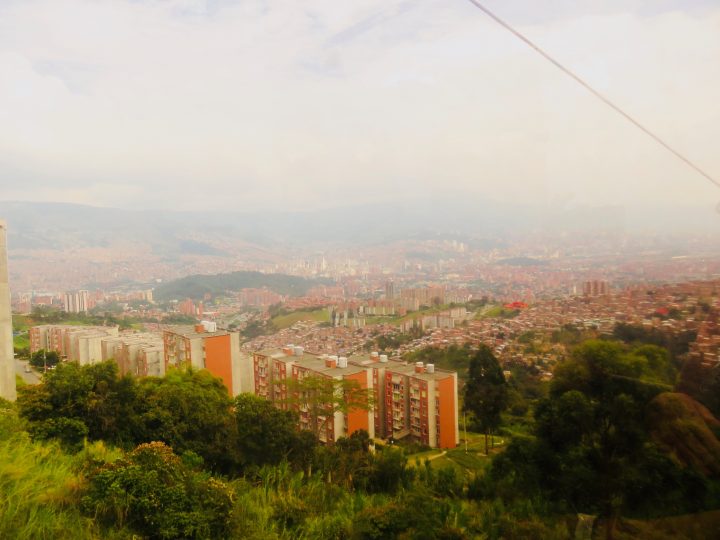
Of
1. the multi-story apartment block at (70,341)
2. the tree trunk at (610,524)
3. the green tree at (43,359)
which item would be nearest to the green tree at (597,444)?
the tree trunk at (610,524)

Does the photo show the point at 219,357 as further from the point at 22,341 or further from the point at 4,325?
the point at 22,341

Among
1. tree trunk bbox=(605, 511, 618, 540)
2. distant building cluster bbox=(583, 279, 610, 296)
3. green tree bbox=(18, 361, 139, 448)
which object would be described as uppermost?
distant building cluster bbox=(583, 279, 610, 296)

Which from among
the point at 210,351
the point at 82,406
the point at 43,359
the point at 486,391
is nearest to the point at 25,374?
the point at 43,359

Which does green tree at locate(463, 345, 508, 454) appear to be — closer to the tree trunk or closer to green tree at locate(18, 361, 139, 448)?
the tree trunk

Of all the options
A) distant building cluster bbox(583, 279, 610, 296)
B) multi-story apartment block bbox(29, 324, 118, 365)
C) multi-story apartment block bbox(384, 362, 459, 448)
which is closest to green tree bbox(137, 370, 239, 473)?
distant building cluster bbox(583, 279, 610, 296)

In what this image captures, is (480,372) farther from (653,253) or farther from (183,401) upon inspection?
(183,401)
